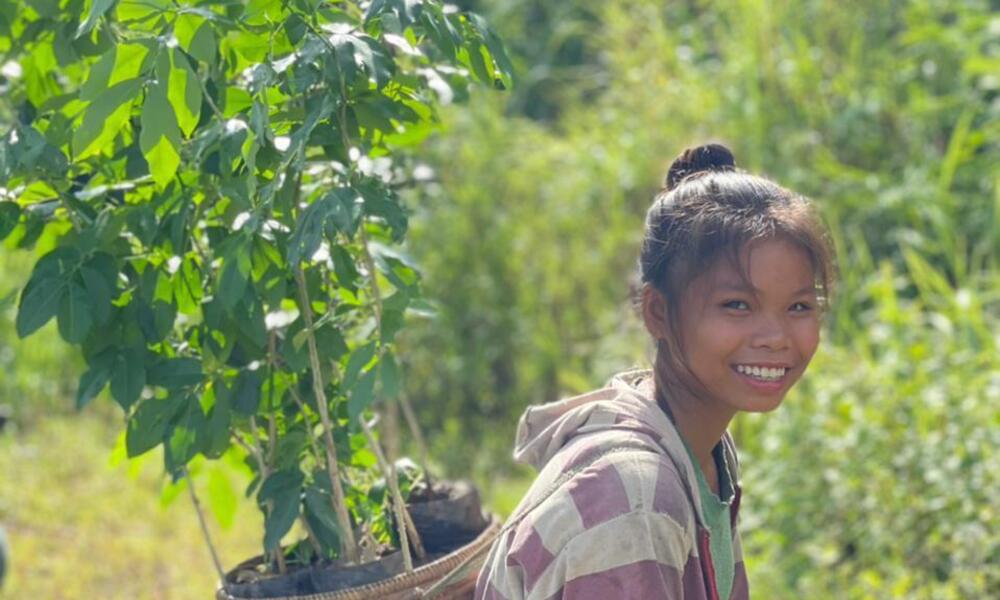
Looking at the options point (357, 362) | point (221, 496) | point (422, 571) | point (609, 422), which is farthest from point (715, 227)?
point (221, 496)

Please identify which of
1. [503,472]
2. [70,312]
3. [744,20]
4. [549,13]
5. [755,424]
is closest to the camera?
[70,312]

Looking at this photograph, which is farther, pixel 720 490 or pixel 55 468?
pixel 55 468

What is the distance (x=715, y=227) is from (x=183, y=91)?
766 mm

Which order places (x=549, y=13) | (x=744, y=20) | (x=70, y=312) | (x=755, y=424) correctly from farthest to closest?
(x=549, y=13) < (x=744, y=20) < (x=755, y=424) < (x=70, y=312)

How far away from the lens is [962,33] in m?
5.99

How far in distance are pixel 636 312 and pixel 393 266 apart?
0.48 m

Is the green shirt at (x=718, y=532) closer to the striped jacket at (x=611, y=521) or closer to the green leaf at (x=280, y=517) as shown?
the striped jacket at (x=611, y=521)

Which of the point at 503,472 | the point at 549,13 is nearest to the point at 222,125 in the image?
the point at 503,472

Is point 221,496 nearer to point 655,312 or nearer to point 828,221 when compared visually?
point 655,312

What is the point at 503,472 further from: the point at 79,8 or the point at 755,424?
the point at 79,8

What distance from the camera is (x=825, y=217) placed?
545 centimetres

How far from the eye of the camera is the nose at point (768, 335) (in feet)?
6.74

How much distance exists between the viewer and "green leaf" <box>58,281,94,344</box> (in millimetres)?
2375

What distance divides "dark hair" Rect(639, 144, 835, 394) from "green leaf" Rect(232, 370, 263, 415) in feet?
2.26
